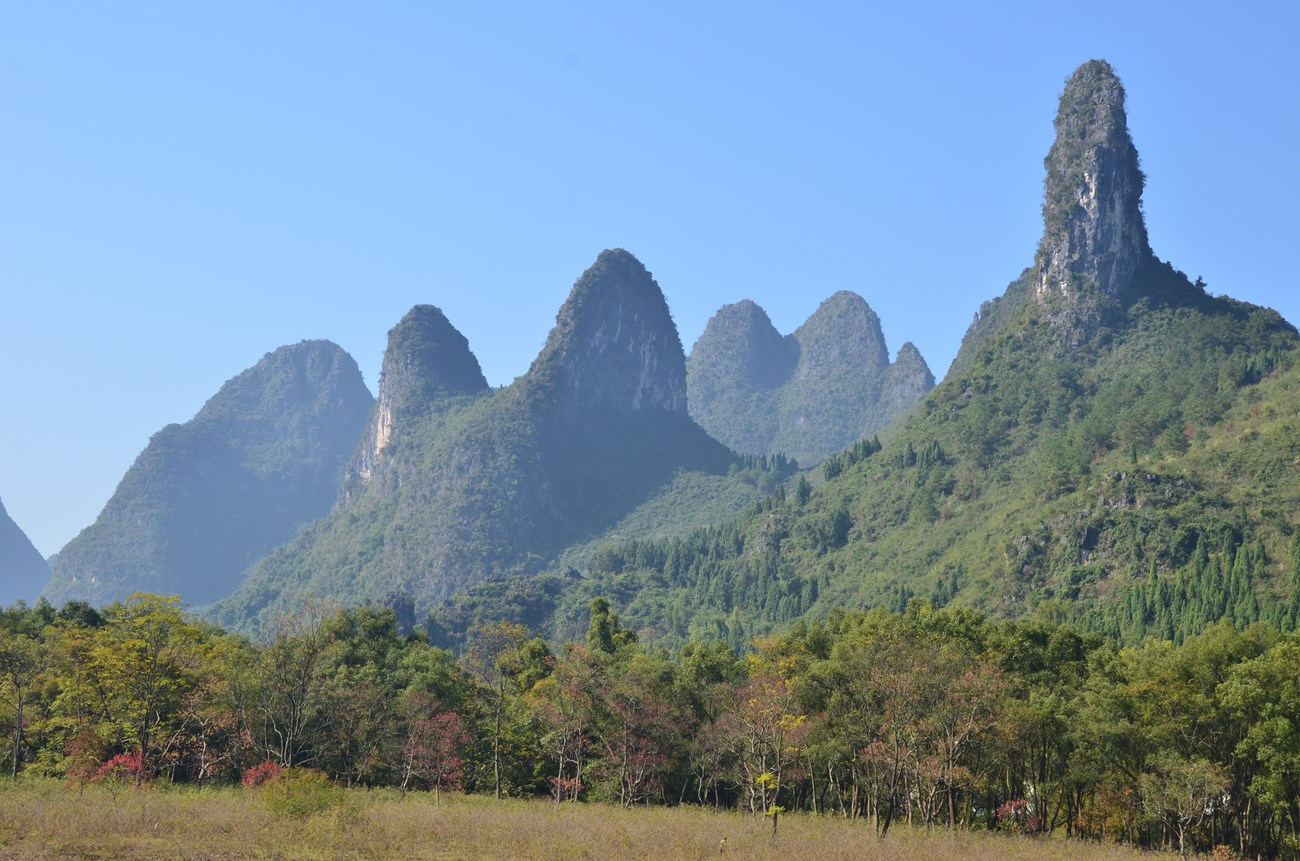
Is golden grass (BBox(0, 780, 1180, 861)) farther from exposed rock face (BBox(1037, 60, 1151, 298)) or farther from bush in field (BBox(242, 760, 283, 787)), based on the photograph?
exposed rock face (BBox(1037, 60, 1151, 298))

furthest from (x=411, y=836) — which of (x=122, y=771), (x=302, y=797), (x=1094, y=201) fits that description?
(x=1094, y=201)

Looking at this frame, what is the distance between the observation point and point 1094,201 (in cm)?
16200

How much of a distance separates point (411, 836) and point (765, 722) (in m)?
14.9

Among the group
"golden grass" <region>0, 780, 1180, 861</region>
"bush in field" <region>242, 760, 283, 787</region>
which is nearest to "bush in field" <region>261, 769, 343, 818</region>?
"golden grass" <region>0, 780, 1180, 861</region>

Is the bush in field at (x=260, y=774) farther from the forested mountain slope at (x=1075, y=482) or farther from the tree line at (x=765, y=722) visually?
the forested mountain slope at (x=1075, y=482)

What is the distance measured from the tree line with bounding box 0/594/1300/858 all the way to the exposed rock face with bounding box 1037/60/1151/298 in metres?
111

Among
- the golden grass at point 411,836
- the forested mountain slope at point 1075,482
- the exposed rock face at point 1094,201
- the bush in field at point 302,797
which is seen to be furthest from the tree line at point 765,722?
the exposed rock face at point 1094,201

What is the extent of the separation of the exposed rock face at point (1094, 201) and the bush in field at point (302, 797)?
143m

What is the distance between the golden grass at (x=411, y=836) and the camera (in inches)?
1221

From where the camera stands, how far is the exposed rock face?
161875 mm

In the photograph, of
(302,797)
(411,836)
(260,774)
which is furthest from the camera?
(260,774)

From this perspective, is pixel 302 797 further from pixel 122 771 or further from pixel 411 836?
pixel 122 771

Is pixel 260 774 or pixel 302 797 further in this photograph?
pixel 260 774

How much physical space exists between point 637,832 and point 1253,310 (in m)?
137
